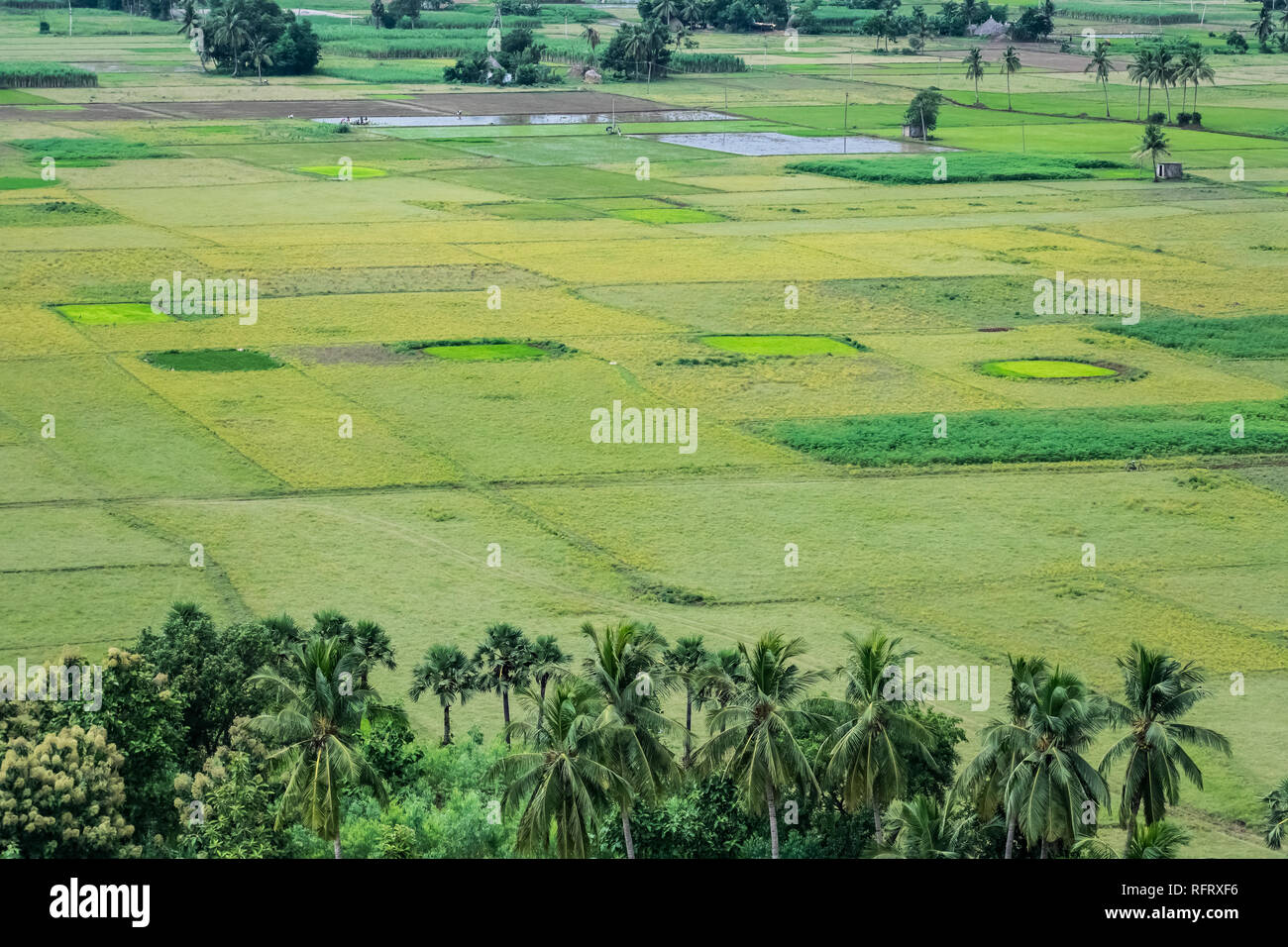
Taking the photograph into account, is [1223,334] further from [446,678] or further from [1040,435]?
[446,678]

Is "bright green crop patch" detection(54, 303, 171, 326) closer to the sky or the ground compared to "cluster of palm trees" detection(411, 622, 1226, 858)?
closer to the sky

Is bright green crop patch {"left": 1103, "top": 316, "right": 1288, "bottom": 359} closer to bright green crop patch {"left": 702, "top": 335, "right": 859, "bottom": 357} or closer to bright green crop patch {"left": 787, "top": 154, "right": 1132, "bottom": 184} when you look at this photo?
bright green crop patch {"left": 702, "top": 335, "right": 859, "bottom": 357}

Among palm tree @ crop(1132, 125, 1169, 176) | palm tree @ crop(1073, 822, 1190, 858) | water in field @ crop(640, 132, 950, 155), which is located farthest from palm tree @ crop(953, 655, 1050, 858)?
water in field @ crop(640, 132, 950, 155)

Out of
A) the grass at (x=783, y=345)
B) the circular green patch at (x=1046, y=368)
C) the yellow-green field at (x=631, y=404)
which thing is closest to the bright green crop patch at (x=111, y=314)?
the yellow-green field at (x=631, y=404)

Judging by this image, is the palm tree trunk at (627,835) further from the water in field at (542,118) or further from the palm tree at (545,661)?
the water in field at (542,118)

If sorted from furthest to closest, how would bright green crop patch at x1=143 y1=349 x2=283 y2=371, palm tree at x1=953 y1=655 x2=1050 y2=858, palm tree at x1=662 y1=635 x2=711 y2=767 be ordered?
bright green crop patch at x1=143 y1=349 x2=283 y2=371 < palm tree at x1=662 y1=635 x2=711 y2=767 < palm tree at x1=953 y1=655 x2=1050 y2=858

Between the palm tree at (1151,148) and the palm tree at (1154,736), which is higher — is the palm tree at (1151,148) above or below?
above
